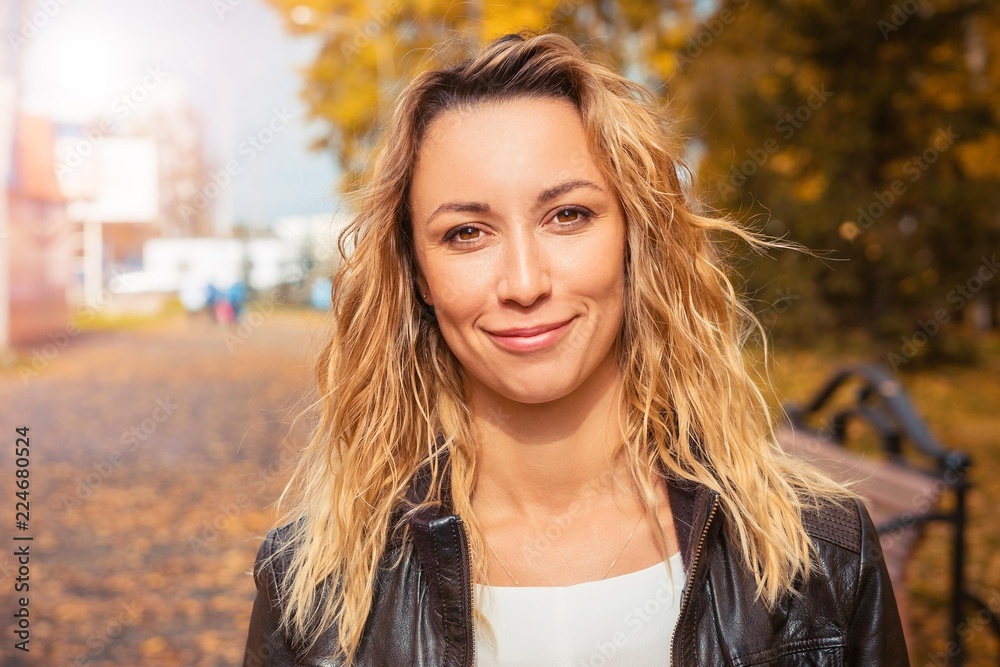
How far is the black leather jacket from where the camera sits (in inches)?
73.5

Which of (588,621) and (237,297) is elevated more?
(237,297)

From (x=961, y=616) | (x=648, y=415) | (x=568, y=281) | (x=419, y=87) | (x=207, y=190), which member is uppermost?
(x=207, y=190)

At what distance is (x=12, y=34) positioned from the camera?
786 centimetres

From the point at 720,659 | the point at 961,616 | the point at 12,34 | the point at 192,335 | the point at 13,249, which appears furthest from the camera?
the point at 192,335

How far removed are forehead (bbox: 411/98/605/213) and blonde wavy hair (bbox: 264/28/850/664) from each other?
0.04 metres

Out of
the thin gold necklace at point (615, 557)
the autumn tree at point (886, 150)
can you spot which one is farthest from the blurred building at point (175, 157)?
the thin gold necklace at point (615, 557)

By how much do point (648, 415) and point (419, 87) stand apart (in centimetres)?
95

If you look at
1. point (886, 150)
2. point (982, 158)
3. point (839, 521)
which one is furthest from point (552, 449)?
point (982, 158)

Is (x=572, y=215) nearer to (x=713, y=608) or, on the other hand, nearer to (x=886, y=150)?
(x=713, y=608)

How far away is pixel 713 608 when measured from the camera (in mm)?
1896

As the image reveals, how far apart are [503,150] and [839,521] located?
109cm

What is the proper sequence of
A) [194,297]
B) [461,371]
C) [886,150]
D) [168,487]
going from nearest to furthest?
1. [461,371]
2. [168,487]
3. [886,150]
4. [194,297]

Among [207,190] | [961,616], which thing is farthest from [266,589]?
[207,190]

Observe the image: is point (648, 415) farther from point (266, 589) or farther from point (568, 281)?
point (266, 589)
